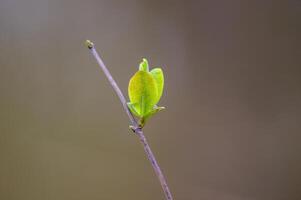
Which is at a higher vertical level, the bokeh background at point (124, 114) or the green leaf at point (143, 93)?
the bokeh background at point (124, 114)

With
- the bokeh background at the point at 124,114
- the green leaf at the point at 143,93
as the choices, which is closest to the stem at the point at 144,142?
the green leaf at the point at 143,93

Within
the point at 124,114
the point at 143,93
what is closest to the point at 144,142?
the point at 143,93

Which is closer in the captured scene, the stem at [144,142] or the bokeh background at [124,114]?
the stem at [144,142]

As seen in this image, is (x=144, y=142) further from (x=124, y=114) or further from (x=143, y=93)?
(x=124, y=114)

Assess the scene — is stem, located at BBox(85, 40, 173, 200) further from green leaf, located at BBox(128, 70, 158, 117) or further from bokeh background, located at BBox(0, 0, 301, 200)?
bokeh background, located at BBox(0, 0, 301, 200)

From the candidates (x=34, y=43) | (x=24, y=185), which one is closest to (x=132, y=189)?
(x=24, y=185)

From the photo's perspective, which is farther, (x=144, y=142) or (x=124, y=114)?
(x=124, y=114)

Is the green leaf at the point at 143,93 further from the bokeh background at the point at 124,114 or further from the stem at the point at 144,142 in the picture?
the bokeh background at the point at 124,114
